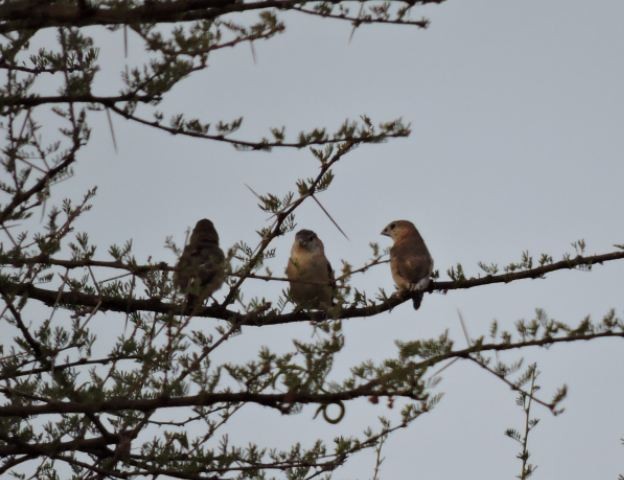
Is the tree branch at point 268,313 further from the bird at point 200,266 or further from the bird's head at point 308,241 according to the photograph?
the bird's head at point 308,241

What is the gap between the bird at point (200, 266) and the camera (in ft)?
→ 12.6

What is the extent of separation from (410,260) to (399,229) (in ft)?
5.43

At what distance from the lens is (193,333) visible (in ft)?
14.7

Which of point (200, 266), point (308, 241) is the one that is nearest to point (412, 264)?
point (308, 241)

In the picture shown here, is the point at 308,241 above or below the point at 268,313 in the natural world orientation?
above

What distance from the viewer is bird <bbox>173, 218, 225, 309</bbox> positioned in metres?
3.84

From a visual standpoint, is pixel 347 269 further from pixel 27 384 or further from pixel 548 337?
pixel 27 384

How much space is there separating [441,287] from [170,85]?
7.11 ft

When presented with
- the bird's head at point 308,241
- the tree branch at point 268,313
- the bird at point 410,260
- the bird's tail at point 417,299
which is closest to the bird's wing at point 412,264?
the bird at point 410,260

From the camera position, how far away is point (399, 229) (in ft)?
35.6

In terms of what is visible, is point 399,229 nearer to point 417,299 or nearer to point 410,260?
point 410,260

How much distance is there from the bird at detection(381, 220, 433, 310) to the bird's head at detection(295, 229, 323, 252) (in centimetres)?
70

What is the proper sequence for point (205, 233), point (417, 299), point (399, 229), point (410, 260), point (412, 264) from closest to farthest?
point (417, 299), point (205, 233), point (412, 264), point (410, 260), point (399, 229)

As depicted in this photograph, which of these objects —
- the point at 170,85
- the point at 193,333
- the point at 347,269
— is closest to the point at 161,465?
the point at 193,333
